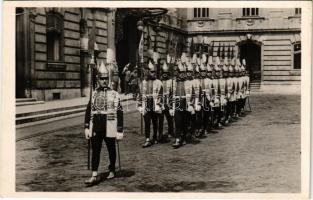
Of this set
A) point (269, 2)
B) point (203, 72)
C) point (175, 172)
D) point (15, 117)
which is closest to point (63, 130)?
point (15, 117)

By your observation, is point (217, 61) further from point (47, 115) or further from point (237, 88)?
point (47, 115)

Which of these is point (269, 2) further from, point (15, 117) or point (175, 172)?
point (15, 117)

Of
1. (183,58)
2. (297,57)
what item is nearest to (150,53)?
(183,58)

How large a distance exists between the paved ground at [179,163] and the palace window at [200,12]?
3.78 feet

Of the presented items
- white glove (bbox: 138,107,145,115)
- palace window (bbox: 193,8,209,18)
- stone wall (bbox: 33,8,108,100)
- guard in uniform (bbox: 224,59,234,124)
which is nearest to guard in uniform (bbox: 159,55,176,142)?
white glove (bbox: 138,107,145,115)

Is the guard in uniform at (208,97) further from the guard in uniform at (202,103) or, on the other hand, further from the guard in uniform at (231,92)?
the guard in uniform at (231,92)

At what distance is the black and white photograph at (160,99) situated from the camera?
5.46 metres

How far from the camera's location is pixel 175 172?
5.54 meters

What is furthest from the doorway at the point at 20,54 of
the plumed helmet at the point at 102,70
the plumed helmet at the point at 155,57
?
the plumed helmet at the point at 155,57

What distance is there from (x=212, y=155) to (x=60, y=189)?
146 centimetres

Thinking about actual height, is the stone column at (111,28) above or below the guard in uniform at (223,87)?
above

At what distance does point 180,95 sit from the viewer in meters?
6.38

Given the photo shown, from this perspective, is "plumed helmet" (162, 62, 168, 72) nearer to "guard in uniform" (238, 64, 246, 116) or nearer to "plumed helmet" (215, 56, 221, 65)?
"plumed helmet" (215, 56, 221, 65)

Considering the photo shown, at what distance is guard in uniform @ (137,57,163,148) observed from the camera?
6.36 meters
